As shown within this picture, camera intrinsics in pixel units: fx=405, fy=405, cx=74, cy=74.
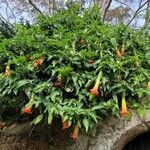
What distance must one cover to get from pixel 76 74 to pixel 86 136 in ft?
2.68

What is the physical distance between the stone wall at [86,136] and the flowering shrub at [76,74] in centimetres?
21

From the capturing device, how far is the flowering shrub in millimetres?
3900

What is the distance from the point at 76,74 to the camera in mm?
4062

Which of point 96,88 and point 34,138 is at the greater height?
point 96,88

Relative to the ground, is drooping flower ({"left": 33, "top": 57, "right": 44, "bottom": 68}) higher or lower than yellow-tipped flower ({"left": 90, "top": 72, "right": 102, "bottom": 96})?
higher

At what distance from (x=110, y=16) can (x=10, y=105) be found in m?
9.55

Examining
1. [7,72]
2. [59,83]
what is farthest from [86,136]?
[7,72]

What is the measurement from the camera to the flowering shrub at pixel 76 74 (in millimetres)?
3900

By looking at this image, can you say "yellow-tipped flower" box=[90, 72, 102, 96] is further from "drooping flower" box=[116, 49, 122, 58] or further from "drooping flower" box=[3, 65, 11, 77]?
"drooping flower" box=[3, 65, 11, 77]

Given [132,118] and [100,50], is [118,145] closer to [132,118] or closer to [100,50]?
[132,118]

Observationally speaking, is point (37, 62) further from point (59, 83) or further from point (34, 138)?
point (34, 138)

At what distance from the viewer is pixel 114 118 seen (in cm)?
446

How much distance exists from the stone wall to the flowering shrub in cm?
21

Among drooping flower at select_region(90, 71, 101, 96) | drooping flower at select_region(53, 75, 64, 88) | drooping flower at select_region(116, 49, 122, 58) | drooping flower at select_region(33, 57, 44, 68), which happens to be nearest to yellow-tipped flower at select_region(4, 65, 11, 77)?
drooping flower at select_region(33, 57, 44, 68)
